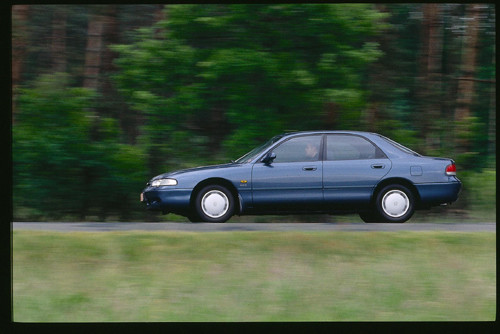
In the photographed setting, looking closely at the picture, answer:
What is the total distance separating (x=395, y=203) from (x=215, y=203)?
288 cm

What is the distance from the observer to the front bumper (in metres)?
11.1

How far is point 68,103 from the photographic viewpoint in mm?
13805

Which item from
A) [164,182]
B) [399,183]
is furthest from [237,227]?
[399,183]

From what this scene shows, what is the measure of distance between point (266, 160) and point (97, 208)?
431cm

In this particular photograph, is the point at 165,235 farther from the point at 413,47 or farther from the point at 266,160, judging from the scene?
the point at 413,47

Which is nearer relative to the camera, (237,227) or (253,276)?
(253,276)

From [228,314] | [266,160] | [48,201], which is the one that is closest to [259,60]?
[266,160]

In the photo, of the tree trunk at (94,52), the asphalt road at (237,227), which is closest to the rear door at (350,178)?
the asphalt road at (237,227)

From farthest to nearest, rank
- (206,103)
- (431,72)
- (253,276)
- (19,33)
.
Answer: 1. (431,72)
2. (19,33)
3. (206,103)
4. (253,276)

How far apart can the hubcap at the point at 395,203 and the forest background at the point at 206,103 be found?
2.71 m

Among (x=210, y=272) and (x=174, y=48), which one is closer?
(x=210, y=272)

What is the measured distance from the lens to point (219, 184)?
11281 millimetres

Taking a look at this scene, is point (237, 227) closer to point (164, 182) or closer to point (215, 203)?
point (215, 203)

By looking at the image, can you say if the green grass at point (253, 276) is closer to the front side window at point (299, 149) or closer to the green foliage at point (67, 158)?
the front side window at point (299, 149)
